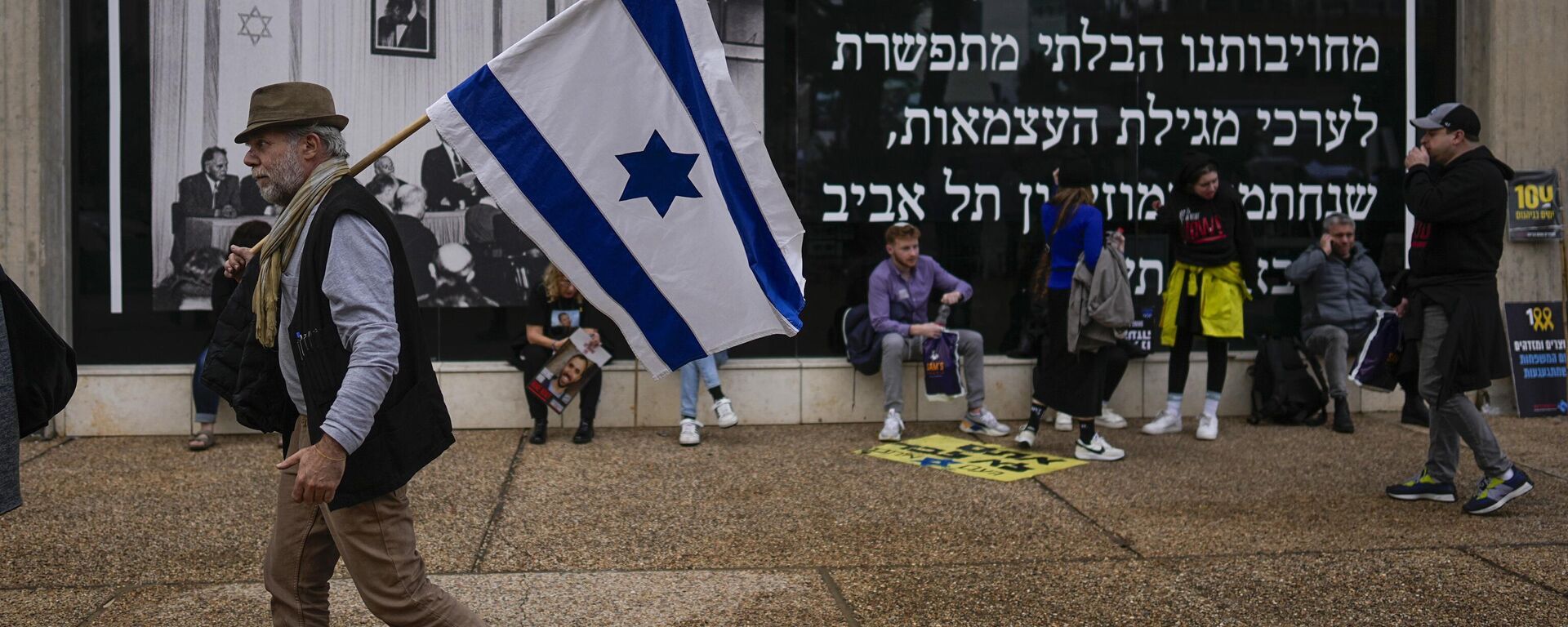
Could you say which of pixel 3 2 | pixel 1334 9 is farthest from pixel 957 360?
pixel 3 2

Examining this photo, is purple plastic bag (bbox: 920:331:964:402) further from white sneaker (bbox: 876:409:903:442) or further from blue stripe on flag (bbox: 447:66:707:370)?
blue stripe on flag (bbox: 447:66:707:370)

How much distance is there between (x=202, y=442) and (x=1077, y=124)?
6.05 m

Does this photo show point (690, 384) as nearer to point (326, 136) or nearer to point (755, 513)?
point (755, 513)

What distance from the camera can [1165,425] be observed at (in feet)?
28.2

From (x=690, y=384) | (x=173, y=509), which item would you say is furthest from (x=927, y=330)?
(x=173, y=509)

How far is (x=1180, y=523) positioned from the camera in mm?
6016

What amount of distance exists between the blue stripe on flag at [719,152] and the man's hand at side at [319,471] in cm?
135

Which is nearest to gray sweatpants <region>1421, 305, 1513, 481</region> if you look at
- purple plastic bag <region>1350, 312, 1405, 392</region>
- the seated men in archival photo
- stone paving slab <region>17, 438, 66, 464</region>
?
purple plastic bag <region>1350, 312, 1405, 392</region>

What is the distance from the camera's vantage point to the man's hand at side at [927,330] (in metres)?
8.30

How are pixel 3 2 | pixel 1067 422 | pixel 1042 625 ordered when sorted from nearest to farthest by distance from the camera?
pixel 1042 625 → pixel 3 2 → pixel 1067 422

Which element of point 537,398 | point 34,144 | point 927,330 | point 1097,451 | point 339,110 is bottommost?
point 1097,451

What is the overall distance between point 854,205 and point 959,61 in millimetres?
1248

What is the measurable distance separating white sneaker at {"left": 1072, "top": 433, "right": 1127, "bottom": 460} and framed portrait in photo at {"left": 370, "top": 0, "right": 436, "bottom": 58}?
15.6 ft

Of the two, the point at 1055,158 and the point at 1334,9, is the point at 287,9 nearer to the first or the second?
the point at 1055,158
